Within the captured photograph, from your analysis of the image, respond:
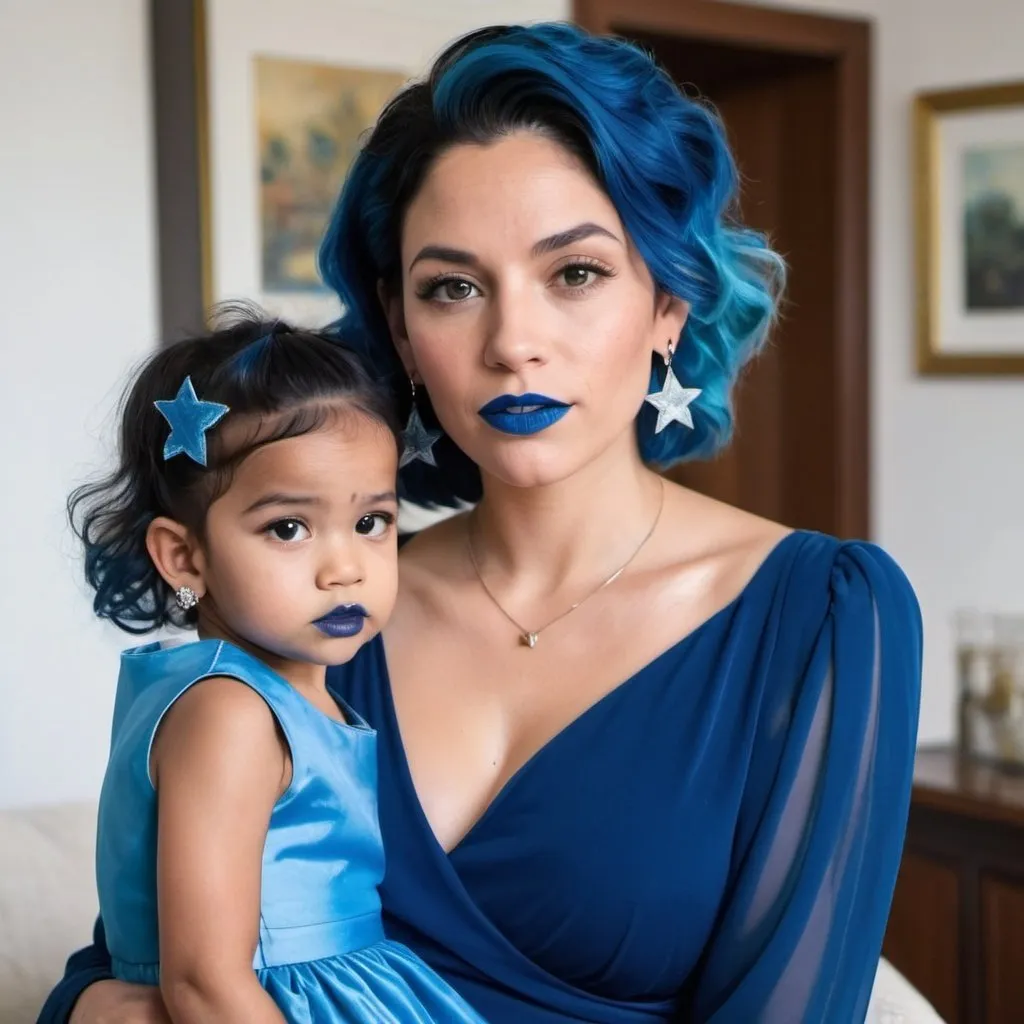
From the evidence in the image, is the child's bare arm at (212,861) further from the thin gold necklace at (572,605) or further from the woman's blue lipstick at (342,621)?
the thin gold necklace at (572,605)

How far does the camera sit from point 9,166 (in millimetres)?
Result: 2971

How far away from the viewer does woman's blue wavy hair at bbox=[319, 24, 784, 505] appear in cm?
158

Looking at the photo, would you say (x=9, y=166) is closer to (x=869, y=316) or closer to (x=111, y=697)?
(x=111, y=697)

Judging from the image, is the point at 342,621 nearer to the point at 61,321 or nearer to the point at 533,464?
the point at 533,464

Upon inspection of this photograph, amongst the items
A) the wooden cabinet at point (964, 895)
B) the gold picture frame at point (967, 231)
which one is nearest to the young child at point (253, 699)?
the wooden cabinet at point (964, 895)

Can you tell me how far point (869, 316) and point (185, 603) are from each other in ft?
11.1

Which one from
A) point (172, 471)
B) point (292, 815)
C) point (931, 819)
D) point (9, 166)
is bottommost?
point (931, 819)

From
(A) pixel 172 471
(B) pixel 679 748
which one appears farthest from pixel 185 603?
(B) pixel 679 748

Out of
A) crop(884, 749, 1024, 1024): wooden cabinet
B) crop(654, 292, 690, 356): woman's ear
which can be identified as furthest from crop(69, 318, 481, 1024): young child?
crop(884, 749, 1024, 1024): wooden cabinet

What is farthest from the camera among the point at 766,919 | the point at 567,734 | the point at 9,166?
the point at 9,166

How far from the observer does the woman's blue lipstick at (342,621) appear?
136cm

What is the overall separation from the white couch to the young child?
56 centimetres

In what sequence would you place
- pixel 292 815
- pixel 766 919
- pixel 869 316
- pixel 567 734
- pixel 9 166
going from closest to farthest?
pixel 292 815 → pixel 766 919 → pixel 567 734 → pixel 9 166 → pixel 869 316

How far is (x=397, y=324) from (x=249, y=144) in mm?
1540
